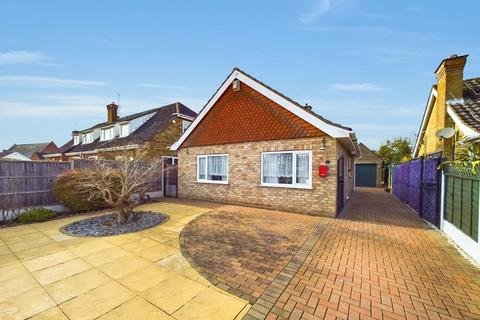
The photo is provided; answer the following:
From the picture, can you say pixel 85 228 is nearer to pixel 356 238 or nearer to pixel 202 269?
pixel 202 269

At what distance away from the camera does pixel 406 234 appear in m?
5.85

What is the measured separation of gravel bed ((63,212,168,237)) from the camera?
18.7ft

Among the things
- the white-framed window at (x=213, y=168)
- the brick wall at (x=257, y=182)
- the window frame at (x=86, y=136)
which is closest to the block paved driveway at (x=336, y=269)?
the brick wall at (x=257, y=182)

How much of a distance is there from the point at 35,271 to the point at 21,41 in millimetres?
10132

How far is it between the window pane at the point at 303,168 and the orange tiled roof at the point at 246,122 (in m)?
0.85

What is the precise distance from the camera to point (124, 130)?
18.7 meters

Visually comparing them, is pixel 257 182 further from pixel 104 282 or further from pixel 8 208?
pixel 8 208

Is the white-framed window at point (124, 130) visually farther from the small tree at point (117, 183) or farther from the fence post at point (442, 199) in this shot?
the fence post at point (442, 199)

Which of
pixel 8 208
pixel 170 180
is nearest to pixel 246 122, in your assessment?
pixel 170 180

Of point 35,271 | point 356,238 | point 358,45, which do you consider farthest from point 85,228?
point 358,45

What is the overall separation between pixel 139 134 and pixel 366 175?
25.2 metres

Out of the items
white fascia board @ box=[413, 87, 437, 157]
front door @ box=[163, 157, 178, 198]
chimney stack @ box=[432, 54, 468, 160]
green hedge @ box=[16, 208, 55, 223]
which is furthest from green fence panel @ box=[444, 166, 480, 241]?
green hedge @ box=[16, 208, 55, 223]

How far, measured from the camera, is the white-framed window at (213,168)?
10.2 meters

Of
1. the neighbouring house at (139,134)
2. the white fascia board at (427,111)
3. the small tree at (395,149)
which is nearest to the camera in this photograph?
the white fascia board at (427,111)
